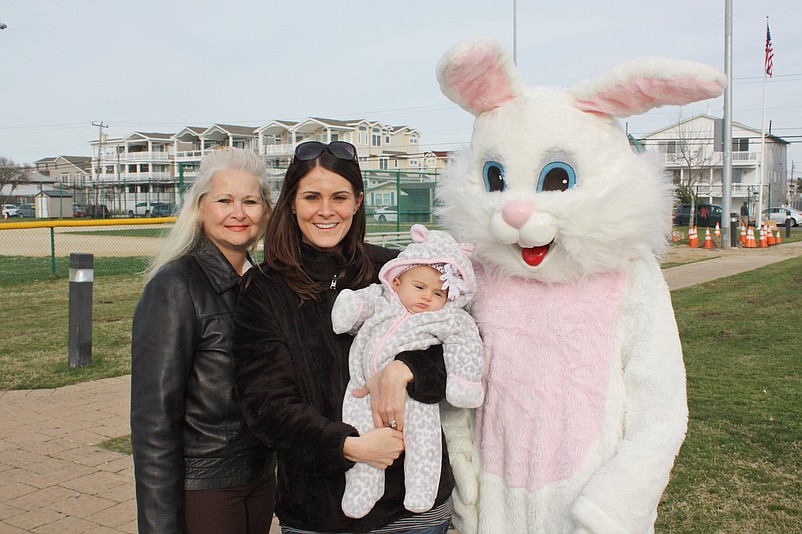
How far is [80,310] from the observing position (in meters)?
7.05

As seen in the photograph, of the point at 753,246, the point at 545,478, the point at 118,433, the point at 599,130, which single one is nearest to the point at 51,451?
the point at 118,433

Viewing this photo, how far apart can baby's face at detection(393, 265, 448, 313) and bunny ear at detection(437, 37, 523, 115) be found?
23.4 inches

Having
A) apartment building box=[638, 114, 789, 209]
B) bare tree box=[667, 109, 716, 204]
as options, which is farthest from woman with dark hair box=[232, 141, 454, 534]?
apartment building box=[638, 114, 789, 209]

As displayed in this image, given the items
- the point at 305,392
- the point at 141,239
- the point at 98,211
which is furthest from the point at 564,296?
the point at 98,211

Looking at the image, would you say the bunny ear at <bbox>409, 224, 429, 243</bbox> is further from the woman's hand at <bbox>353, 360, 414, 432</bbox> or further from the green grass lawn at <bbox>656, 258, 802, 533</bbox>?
the green grass lawn at <bbox>656, 258, 802, 533</bbox>

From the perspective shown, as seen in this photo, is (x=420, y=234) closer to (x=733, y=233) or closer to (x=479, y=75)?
(x=479, y=75)

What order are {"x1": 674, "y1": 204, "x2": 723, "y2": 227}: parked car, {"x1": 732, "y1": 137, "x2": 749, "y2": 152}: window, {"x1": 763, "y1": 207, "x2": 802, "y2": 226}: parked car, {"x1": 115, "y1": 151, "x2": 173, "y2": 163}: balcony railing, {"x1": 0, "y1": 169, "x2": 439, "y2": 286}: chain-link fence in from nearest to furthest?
{"x1": 0, "y1": 169, "x2": 439, "y2": 286}: chain-link fence < {"x1": 674, "y1": 204, "x2": 723, "y2": 227}: parked car < {"x1": 763, "y1": 207, "x2": 802, "y2": 226}: parked car < {"x1": 732, "y1": 137, "x2": 749, "y2": 152}: window < {"x1": 115, "y1": 151, "x2": 173, "y2": 163}: balcony railing

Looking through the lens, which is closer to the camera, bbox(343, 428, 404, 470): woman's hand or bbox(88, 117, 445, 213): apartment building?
bbox(343, 428, 404, 470): woman's hand

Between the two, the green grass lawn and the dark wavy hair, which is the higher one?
the dark wavy hair

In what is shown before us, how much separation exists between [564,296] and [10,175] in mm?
69487

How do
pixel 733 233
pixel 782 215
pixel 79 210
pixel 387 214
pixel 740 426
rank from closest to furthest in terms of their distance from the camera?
pixel 740 426
pixel 387 214
pixel 733 233
pixel 782 215
pixel 79 210

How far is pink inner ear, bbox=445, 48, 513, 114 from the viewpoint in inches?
84.0

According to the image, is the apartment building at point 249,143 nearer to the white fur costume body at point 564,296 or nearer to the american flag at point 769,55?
the american flag at point 769,55

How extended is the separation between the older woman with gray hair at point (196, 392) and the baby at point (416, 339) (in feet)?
1.65
